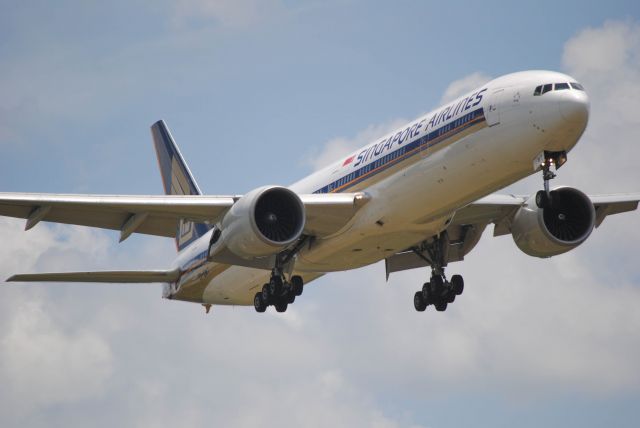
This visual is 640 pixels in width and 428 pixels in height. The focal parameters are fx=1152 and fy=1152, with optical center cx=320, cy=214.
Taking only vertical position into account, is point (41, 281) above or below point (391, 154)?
below

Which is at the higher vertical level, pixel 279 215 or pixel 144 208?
pixel 144 208

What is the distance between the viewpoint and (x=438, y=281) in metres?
40.2

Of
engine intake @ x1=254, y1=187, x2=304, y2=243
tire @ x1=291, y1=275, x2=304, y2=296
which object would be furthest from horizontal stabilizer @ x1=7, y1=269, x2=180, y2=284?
engine intake @ x1=254, y1=187, x2=304, y2=243

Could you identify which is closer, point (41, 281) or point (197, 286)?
point (41, 281)

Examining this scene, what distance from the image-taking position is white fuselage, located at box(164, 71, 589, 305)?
3083 cm

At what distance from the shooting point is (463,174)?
32375mm

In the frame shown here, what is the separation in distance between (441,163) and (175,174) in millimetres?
18841

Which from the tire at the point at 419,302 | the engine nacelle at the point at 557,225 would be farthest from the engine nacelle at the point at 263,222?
the engine nacelle at the point at 557,225

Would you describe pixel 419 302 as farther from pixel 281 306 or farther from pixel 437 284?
pixel 281 306

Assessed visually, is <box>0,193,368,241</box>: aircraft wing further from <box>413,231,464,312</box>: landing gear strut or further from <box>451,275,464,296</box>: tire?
<box>451,275,464,296</box>: tire

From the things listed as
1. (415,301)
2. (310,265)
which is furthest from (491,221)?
(310,265)

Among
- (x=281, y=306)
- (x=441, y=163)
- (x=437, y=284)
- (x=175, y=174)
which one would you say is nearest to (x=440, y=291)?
(x=437, y=284)

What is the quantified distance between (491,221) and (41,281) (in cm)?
1553

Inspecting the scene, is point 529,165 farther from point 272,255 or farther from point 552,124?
point 272,255
